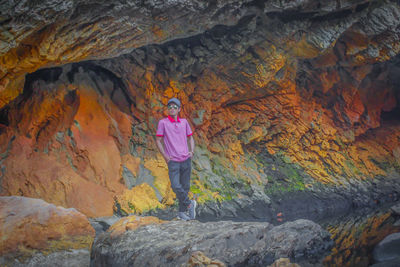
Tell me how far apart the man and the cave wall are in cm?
146

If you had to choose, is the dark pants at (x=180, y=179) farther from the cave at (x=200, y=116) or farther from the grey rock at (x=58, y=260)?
the grey rock at (x=58, y=260)

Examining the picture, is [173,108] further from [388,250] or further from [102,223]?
[388,250]

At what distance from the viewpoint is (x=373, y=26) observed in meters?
7.43

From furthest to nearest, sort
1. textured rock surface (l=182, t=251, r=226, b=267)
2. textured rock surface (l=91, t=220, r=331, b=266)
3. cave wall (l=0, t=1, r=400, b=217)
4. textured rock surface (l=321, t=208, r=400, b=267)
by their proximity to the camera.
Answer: cave wall (l=0, t=1, r=400, b=217) → textured rock surface (l=321, t=208, r=400, b=267) → textured rock surface (l=91, t=220, r=331, b=266) → textured rock surface (l=182, t=251, r=226, b=267)

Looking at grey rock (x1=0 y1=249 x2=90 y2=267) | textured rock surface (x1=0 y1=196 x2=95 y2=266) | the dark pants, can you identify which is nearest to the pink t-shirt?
the dark pants

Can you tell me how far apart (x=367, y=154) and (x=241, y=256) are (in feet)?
27.9

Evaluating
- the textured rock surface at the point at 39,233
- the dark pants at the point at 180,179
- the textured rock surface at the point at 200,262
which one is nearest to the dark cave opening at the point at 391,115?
the dark pants at the point at 180,179

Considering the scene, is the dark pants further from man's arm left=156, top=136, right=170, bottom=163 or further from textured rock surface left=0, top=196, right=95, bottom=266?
textured rock surface left=0, top=196, right=95, bottom=266

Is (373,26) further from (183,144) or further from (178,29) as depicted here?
(183,144)

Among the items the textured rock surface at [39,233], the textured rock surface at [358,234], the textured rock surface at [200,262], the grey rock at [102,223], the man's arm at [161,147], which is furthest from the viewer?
the grey rock at [102,223]

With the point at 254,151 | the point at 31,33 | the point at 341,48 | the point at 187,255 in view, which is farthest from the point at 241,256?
the point at 341,48

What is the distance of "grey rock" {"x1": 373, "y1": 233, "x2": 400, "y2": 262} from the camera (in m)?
4.31

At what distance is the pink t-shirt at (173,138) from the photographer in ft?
16.7

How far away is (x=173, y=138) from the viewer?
Answer: 513 cm
